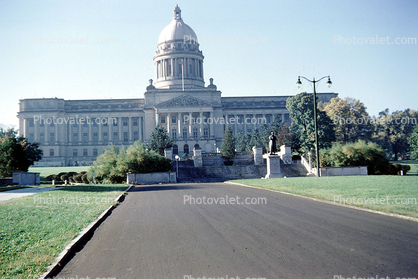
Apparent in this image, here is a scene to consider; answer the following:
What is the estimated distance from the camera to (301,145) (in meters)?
63.1

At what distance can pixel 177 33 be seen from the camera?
117m

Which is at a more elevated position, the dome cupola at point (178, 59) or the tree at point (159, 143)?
the dome cupola at point (178, 59)

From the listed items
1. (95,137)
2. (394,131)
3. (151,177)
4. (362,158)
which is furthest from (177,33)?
(362,158)

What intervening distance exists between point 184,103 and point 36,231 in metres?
95.1

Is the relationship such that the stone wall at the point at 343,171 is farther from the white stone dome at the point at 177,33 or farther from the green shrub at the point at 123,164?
the white stone dome at the point at 177,33

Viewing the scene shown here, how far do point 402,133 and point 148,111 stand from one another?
6256 cm

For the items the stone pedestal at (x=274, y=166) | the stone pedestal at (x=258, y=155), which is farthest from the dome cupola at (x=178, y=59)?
the stone pedestal at (x=274, y=166)

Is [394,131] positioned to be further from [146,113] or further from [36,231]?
[36,231]

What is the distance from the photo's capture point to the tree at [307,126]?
63.0 meters

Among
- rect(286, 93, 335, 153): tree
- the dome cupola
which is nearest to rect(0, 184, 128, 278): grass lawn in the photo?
rect(286, 93, 335, 153): tree

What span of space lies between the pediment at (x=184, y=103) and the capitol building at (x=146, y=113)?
8.26 ft

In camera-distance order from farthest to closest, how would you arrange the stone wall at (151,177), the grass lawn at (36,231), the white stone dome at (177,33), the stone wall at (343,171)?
the white stone dome at (177,33) < the stone wall at (151,177) < the stone wall at (343,171) < the grass lawn at (36,231)

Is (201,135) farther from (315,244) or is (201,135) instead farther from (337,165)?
(315,244)

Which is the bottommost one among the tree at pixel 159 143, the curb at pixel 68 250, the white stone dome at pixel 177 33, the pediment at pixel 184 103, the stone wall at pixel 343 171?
the curb at pixel 68 250
